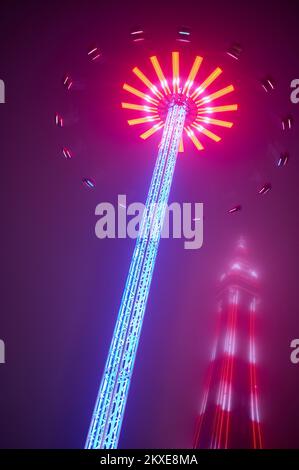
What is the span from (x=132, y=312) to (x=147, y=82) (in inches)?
158

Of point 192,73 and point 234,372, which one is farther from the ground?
point 192,73

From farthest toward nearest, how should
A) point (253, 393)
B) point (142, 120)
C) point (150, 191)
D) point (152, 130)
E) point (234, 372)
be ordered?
point (234, 372)
point (253, 393)
point (152, 130)
point (142, 120)
point (150, 191)

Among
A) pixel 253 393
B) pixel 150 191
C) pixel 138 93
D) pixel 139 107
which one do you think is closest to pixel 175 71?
pixel 138 93

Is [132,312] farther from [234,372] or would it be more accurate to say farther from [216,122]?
[234,372]

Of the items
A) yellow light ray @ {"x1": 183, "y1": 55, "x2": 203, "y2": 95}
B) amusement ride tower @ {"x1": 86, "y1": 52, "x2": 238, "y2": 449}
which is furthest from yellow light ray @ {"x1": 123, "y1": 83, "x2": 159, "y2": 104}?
yellow light ray @ {"x1": 183, "y1": 55, "x2": 203, "y2": 95}

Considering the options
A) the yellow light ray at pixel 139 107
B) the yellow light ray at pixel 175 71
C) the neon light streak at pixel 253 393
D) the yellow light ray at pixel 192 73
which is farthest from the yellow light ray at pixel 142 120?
the neon light streak at pixel 253 393

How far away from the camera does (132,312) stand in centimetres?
439

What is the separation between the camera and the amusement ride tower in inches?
149

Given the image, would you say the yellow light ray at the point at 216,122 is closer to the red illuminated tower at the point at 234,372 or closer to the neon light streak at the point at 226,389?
the red illuminated tower at the point at 234,372

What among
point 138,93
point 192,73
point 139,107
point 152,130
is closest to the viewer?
point 192,73

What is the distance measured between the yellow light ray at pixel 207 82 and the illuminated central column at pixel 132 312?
0.32 meters

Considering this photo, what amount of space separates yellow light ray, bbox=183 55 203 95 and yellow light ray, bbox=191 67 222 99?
146mm

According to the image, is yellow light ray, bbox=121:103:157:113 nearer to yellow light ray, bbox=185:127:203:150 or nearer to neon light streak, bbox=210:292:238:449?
yellow light ray, bbox=185:127:203:150
